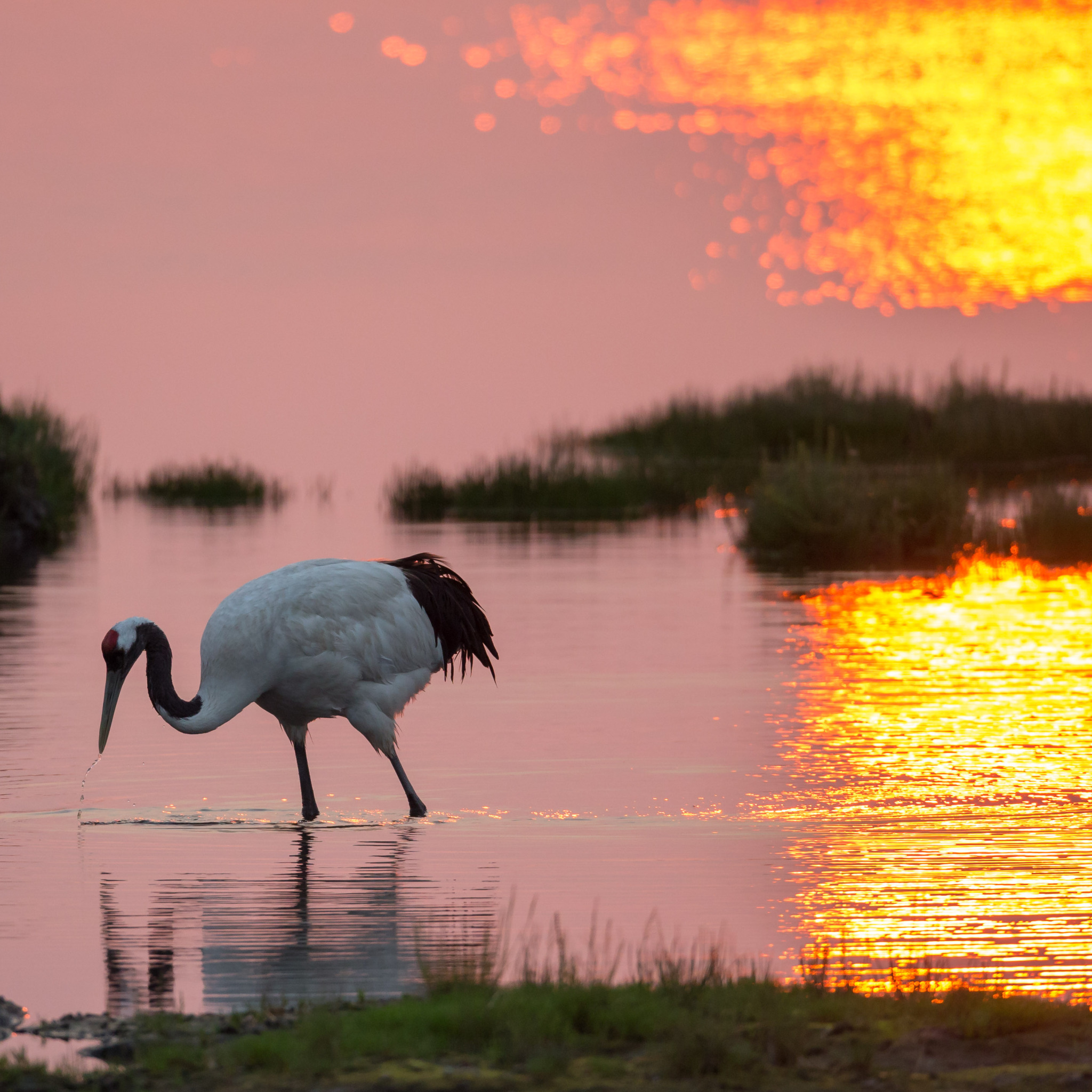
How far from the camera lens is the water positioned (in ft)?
22.2

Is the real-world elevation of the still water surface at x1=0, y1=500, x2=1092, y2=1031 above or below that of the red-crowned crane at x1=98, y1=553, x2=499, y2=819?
below

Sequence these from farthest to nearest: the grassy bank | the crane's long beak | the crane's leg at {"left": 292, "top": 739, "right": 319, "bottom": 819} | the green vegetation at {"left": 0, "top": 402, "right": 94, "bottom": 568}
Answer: the green vegetation at {"left": 0, "top": 402, "right": 94, "bottom": 568}, the crane's leg at {"left": 292, "top": 739, "right": 319, "bottom": 819}, the crane's long beak, the grassy bank

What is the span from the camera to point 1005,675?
14633mm

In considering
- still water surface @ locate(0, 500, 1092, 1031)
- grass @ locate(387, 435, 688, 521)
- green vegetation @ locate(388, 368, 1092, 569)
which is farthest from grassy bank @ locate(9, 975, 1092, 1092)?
grass @ locate(387, 435, 688, 521)

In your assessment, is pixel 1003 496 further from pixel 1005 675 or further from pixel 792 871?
pixel 792 871

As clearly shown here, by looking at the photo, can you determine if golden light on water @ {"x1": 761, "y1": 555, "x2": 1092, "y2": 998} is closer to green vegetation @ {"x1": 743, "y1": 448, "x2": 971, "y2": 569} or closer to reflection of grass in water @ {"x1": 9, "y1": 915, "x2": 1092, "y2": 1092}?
reflection of grass in water @ {"x1": 9, "y1": 915, "x2": 1092, "y2": 1092}

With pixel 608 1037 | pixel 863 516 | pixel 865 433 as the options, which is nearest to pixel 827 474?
pixel 863 516

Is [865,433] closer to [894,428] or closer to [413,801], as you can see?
[894,428]

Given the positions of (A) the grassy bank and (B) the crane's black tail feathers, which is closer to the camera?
(A) the grassy bank

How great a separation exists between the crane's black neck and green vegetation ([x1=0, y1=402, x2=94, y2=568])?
20.5 m

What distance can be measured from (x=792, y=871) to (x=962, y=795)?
6.85ft

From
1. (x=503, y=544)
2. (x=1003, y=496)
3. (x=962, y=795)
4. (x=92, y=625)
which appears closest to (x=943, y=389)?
(x=1003, y=496)

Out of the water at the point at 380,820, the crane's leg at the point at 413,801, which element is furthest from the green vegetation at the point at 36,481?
the crane's leg at the point at 413,801

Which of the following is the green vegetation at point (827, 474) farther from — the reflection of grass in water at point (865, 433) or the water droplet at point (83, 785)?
the water droplet at point (83, 785)
